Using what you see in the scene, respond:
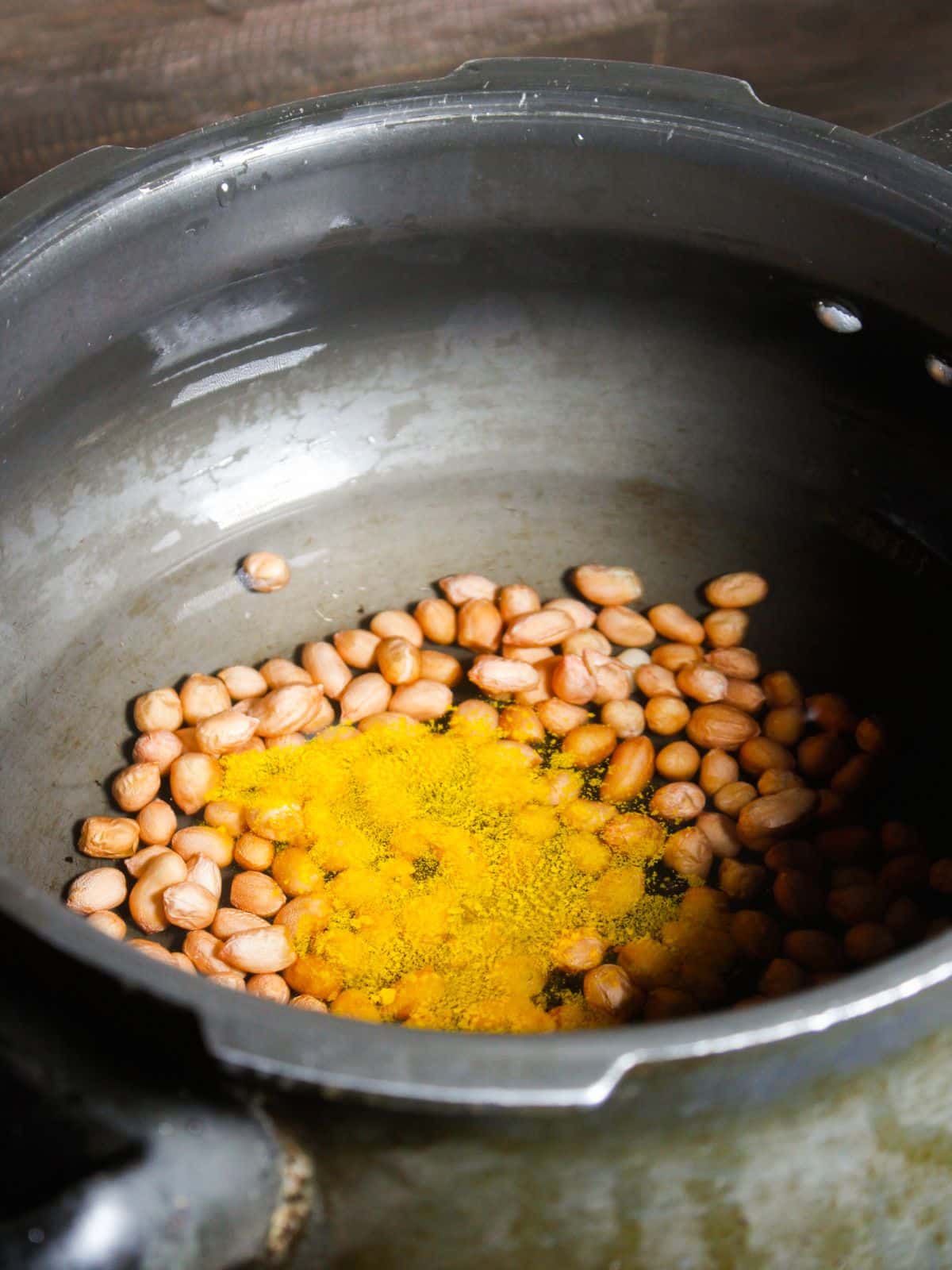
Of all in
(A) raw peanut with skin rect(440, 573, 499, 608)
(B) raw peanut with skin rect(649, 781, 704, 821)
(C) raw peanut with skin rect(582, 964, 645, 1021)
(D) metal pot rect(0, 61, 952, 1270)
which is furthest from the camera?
(A) raw peanut with skin rect(440, 573, 499, 608)

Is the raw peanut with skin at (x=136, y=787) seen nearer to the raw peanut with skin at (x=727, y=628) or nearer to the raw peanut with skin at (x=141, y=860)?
the raw peanut with skin at (x=141, y=860)

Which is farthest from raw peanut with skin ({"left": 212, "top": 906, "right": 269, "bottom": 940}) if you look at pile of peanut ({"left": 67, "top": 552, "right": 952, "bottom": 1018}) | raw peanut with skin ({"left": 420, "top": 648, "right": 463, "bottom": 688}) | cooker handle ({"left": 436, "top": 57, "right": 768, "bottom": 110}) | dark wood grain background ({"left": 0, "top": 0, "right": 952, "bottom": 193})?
dark wood grain background ({"left": 0, "top": 0, "right": 952, "bottom": 193})

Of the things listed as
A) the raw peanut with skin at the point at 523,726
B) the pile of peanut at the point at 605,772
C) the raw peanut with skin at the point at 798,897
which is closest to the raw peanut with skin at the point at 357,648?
the pile of peanut at the point at 605,772

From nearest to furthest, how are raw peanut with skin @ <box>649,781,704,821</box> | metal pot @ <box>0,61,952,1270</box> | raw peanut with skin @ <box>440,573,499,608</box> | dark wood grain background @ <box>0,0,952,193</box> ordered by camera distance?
metal pot @ <box>0,61,952,1270</box> → raw peanut with skin @ <box>649,781,704,821</box> → raw peanut with skin @ <box>440,573,499,608</box> → dark wood grain background @ <box>0,0,952,193</box>

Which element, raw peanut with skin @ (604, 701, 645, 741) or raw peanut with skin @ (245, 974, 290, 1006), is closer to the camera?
raw peanut with skin @ (245, 974, 290, 1006)

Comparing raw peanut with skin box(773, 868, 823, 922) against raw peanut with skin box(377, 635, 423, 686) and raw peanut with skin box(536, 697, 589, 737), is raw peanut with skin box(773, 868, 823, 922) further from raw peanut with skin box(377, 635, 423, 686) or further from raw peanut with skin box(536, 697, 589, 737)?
raw peanut with skin box(377, 635, 423, 686)

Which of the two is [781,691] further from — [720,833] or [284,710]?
[284,710]

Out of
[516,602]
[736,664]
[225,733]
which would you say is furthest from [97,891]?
[736,664]
